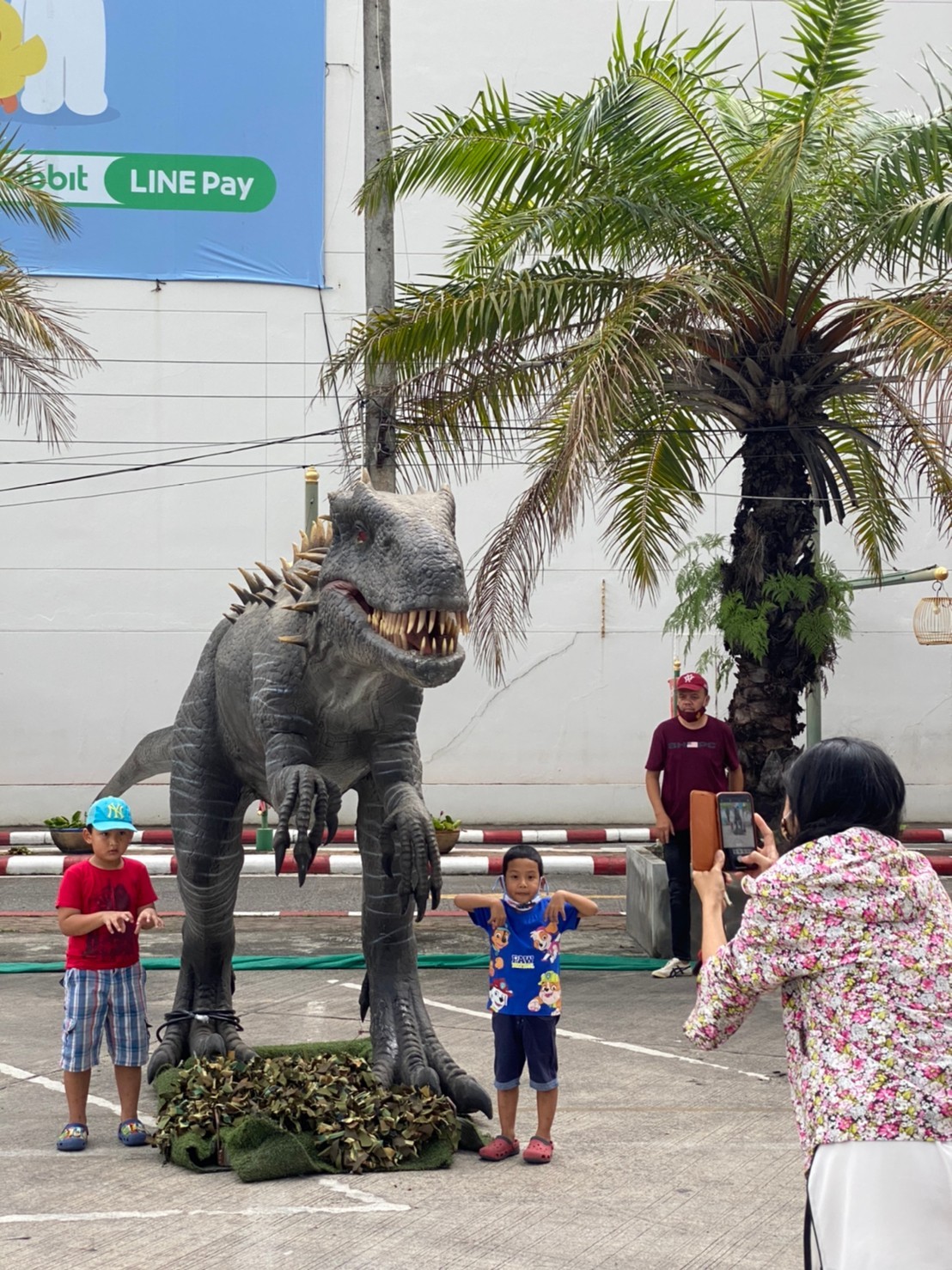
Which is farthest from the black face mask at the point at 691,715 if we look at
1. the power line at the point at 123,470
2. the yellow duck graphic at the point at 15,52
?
the yellow duck graphic at the point at 15,52

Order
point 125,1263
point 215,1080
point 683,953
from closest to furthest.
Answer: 1. point 125,1263
2. point 215,1080
3. point 683,953

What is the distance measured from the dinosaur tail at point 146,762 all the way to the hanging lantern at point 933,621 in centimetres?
912

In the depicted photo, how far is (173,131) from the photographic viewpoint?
16516mm

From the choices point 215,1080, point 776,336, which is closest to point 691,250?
point 776,336

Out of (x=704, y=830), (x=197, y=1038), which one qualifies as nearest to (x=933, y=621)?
(x=197, y=1038)

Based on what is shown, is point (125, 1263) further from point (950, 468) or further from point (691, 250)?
point (950, 468)

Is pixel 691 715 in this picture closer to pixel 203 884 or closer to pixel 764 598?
pixel 764 598

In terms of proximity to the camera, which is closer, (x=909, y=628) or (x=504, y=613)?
(x=504, y=613)

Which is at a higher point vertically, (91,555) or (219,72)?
(219,72)

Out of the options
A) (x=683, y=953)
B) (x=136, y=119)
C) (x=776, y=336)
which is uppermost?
(x=136, y=119)

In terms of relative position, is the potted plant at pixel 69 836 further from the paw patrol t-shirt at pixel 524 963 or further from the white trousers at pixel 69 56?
the paw patrol t-shirt at pixel 524 963

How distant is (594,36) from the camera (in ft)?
55.8

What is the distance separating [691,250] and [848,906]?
23.2 feet

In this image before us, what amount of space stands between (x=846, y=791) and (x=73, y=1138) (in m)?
3.55
